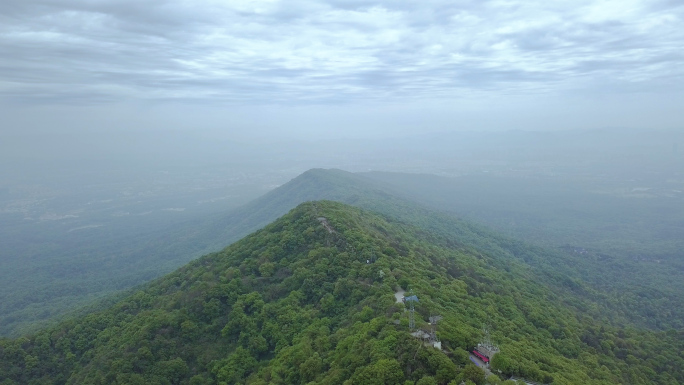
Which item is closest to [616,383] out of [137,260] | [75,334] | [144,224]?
[75,334]

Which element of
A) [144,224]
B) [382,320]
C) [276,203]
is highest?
[382,320]

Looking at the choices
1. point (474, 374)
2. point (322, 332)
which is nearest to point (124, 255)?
point (322, 332)

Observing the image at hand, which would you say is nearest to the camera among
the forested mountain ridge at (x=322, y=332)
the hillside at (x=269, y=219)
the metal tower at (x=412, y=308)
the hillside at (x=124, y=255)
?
the forested mountain ridge at (x=322, y=332)

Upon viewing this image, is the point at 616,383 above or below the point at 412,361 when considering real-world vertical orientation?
below

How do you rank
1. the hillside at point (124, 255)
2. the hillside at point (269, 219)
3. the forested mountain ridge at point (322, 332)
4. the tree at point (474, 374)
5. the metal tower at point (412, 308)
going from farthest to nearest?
the hillside at point (124, 255) → the hillside at point (269, 219) → the metal tower at point (412, 308) → the forested mountain ridge at point (322, 332) → the tree at point (474, 374)

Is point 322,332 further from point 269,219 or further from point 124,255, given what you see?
point 124,255

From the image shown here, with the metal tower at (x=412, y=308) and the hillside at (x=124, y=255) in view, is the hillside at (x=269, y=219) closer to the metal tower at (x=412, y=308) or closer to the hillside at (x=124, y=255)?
the hillside at (x=124, y=255)

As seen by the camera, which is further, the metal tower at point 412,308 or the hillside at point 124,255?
the hillside at point 124,255

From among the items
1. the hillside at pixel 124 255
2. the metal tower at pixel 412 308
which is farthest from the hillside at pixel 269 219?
the metal tower at pixel 412 308

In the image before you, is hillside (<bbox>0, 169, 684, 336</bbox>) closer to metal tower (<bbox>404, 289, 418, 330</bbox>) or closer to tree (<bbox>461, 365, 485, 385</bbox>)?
metal tower (<bbox>404, 289, 418, 330</bbox>)

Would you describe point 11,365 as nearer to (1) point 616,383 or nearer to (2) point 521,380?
(2) point 521,380
